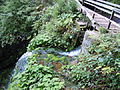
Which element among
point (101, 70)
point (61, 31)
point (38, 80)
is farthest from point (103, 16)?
point (38, 80)

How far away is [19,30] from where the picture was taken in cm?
813

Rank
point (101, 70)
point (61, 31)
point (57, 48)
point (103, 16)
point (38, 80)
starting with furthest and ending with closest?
point (61, 31) < point (57, 48) < point (103, 16) < point (38, 80) < point (101, 70)

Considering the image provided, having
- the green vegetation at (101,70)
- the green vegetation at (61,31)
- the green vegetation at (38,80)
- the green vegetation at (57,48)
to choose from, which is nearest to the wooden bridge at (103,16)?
the green vegetation at (57,48)

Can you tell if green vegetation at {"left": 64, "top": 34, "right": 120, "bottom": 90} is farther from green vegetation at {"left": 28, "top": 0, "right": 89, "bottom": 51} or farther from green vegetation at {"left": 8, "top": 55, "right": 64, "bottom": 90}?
green vegetation at {"left": 28, "top": 0, "right": 89, "bottom": 51}

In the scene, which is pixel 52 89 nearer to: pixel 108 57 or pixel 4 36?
pixel 108 57

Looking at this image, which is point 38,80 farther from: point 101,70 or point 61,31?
point 61,31

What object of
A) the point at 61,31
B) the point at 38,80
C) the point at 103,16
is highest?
the point at 103,16

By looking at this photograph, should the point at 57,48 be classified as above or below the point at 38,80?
below

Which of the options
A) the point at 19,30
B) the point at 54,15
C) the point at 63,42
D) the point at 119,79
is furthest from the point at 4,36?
the point at 119,79

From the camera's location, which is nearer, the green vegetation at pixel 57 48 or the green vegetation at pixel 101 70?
the green vegetation at pixel 101 70

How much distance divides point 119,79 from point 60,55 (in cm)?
259

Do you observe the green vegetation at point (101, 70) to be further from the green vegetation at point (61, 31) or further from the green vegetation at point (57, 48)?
the green vegetation at point (61, 31)

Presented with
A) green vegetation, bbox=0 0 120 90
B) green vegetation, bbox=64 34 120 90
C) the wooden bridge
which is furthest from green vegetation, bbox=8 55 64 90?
the wooden bridge

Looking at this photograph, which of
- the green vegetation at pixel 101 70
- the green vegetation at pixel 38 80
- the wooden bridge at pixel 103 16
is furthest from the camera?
the wooden bridge at pixel 103 16
